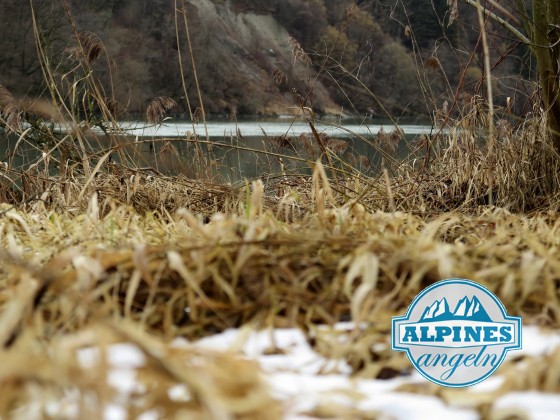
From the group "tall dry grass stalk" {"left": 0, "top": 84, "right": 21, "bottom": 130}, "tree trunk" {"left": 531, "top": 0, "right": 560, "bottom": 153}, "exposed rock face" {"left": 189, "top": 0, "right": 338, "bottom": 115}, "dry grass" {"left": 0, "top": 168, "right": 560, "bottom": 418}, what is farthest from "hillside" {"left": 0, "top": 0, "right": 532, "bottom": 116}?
"dry grass" {"left": 0, "top": 168, "right": 560, "bottom": 418}

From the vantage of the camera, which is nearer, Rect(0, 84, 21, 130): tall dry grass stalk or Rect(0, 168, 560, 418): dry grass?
Rect(0, 168, 560, 418): dry grass

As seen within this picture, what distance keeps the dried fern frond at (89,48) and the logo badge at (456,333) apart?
1.59 metres

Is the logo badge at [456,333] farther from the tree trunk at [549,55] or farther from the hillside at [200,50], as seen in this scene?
the hillside at [200,50]

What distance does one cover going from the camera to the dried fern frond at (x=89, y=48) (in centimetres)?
203

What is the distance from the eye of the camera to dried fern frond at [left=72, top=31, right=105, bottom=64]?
2.03 meters

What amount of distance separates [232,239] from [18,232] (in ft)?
1.59

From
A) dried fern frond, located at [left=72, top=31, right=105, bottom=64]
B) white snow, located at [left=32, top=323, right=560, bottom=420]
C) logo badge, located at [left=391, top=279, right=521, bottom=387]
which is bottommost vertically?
white snow, located at [left=32, top=323, right=560, bottom=420]

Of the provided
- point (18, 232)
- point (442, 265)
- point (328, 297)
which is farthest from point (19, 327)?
point (18, 232)

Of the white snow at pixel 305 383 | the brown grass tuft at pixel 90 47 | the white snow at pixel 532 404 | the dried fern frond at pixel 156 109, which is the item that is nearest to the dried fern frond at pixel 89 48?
the brown grass tuft at pixel 90 47

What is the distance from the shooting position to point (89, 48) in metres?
2.17

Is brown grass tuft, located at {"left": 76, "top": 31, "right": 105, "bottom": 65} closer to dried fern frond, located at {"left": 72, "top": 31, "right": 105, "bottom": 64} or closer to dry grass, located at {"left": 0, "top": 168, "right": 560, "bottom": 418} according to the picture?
dried fern frond, located at {"left": 72, "top": 31, "right": 105, "bottom": 64}

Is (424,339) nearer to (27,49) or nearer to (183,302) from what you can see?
(183,302)

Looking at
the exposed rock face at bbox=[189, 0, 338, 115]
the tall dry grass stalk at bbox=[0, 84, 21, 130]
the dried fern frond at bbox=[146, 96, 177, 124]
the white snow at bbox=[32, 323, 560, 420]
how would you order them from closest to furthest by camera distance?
the white snow at bbox=[32, 323, 560, 420]
the tall dry grass stalk at bbox=[0, 84, 21, 130]
the dried fern frond at bbox=[146, 96, 177, 124]
the exposed rock face at bbox=[189, 0, 338, 115]

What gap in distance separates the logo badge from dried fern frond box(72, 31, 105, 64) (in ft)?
5.21
